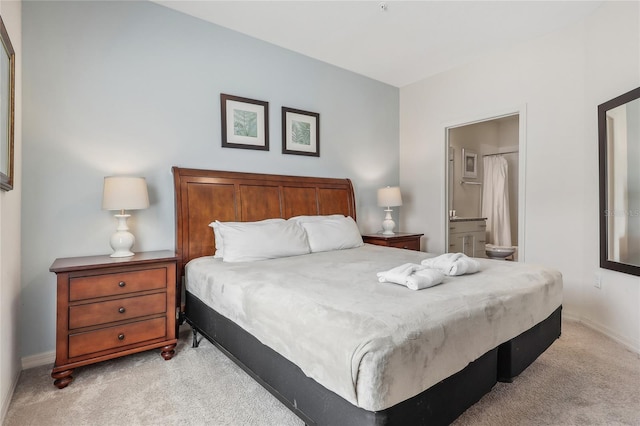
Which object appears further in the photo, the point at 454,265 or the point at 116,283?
the point at 116,283

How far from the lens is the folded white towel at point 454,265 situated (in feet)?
6.16

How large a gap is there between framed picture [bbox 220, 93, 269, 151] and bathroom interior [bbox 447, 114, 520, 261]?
11.4ft

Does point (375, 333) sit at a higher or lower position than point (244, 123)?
lower

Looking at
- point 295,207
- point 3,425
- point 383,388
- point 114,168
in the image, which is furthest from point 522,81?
point 3,425

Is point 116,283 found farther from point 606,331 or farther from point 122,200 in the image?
point 606,331

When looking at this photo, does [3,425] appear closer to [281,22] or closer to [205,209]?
[205,209]

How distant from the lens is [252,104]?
3266mm

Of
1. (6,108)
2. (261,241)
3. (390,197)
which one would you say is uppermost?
(6,108)

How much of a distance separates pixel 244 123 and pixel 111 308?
6.43 feet

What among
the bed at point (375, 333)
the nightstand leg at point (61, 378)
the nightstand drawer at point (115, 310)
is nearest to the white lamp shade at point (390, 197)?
the bed at point (375, 333)

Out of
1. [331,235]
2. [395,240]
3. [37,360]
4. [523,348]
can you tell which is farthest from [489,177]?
[37,360]

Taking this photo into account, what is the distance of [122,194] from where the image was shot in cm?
228

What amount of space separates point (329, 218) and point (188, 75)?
1850mm

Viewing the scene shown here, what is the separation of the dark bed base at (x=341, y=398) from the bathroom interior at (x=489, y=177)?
13.2 ft
